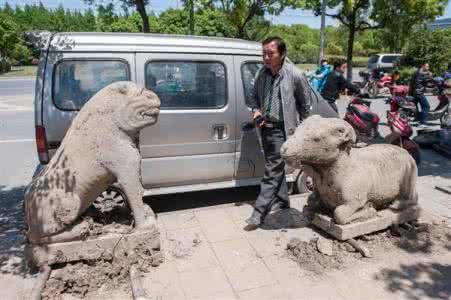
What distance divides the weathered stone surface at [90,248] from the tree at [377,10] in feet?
50.5

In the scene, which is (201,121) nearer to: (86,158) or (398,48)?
(86,158)

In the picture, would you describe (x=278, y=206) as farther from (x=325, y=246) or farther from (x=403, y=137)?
(x=403, y=137)

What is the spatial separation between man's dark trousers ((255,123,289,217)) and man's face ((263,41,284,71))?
0.61m

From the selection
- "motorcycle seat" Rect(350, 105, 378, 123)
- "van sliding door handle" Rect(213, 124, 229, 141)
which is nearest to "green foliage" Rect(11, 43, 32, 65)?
"motorcycle seat" Rect(350, 105, 378, 123)

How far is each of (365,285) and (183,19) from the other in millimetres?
26259

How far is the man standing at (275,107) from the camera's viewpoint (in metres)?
3.82

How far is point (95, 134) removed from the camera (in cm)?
316

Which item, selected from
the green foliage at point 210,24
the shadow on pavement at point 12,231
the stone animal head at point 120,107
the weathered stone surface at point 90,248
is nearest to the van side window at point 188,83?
the stone animal head at point 120,107

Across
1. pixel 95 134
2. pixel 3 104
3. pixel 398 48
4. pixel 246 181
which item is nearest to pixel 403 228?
pixel 246 181

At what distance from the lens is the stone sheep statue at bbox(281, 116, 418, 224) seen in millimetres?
3336

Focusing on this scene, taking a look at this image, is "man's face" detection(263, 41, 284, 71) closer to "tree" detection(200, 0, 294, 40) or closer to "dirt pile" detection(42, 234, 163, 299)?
"dirt pile" detection(42, 234, 163, 299)

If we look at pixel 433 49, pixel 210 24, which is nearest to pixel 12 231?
pixel 433 49

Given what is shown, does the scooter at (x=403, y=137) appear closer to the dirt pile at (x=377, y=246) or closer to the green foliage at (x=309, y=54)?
the dirt pile at (x=377, y=246)

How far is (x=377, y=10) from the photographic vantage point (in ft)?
59.4
